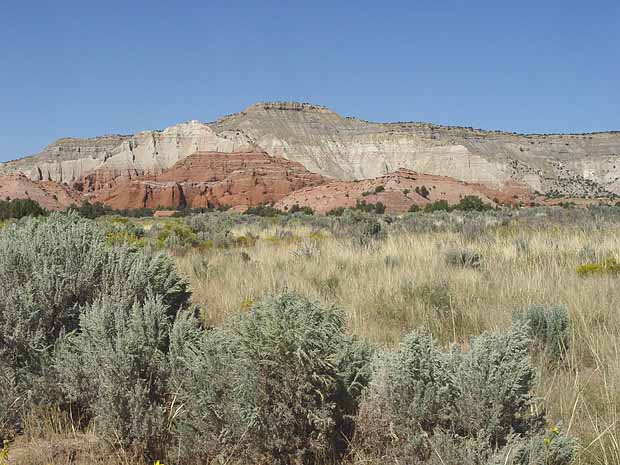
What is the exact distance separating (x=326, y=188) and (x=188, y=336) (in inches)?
2283

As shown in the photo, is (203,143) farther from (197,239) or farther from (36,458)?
(36,458)

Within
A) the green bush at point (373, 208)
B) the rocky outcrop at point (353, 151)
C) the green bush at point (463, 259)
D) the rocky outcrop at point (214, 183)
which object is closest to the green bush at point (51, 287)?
the green bush at point (463, 259)

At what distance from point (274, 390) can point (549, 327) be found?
7.87 ft

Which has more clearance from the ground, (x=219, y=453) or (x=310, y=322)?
(x=310, y=322)

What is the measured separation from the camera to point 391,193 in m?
52.3

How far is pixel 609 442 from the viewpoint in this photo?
96.7 inches

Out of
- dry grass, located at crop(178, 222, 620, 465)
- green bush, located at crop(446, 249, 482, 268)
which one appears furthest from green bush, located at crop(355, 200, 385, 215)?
green bush, located at crop(446, 249, 482, 268)

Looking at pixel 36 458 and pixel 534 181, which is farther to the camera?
pixel 534 181

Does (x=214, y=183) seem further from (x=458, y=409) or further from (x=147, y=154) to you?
(x=458, y=409)

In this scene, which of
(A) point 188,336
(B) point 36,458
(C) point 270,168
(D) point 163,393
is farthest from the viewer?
(C) point 270,168

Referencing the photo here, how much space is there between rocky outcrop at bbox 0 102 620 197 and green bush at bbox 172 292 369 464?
8985 centimetres

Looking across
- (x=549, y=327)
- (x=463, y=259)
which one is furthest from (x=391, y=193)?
(x=549, y=327)

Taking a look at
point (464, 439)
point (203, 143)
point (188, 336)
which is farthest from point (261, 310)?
point (203, 143)

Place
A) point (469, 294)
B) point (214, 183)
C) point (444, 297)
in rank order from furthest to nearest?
point (214, 183)
point (469, 294)
point (444, 297)
